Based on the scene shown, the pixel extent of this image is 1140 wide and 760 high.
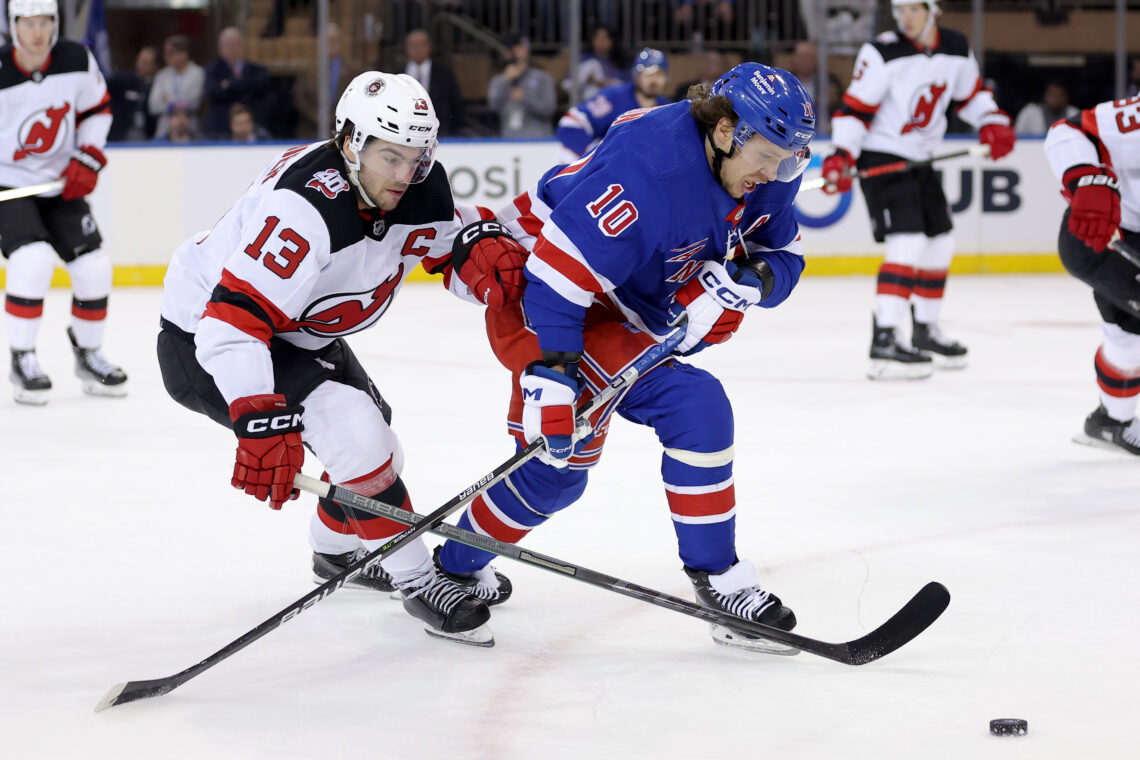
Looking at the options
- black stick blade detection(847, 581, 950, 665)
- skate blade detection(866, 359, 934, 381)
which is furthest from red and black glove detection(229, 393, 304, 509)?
skate blade detection(866, 359, 934, 381)

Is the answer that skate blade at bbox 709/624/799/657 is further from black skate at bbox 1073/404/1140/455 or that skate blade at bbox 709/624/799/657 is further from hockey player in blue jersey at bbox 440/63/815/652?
black skate at bbox 1073/404/1140/455

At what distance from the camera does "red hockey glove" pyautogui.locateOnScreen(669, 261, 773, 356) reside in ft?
7.95

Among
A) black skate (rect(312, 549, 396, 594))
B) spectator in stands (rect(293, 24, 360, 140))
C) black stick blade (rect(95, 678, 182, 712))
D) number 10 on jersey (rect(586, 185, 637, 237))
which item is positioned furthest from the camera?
spectator in stands (rect(293, 24, 360, 140))

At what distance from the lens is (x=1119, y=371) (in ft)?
13.0

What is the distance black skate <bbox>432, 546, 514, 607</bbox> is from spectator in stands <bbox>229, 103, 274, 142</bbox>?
569cm

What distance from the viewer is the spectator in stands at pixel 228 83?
7934 millimetres

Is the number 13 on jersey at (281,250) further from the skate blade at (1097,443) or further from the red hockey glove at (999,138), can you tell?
the red hockey glove at (999,138)

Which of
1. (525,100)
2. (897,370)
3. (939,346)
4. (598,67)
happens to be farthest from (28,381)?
(598,67)

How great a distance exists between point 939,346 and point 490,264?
338cm

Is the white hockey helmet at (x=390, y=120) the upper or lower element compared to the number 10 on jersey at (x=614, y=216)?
upper

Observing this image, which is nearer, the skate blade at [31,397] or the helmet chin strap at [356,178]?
the helmet chin strap at [356,178]

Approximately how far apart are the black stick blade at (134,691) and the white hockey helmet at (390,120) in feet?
2.73

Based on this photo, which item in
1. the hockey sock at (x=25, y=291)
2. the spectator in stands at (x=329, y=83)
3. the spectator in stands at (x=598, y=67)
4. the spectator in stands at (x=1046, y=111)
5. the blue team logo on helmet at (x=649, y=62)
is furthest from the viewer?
the spectator in stands at (x=1046, y=111)

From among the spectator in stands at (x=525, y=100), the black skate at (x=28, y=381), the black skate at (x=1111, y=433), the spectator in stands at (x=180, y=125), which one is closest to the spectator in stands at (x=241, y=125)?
the spectator in stands at (x=180, y=125)
